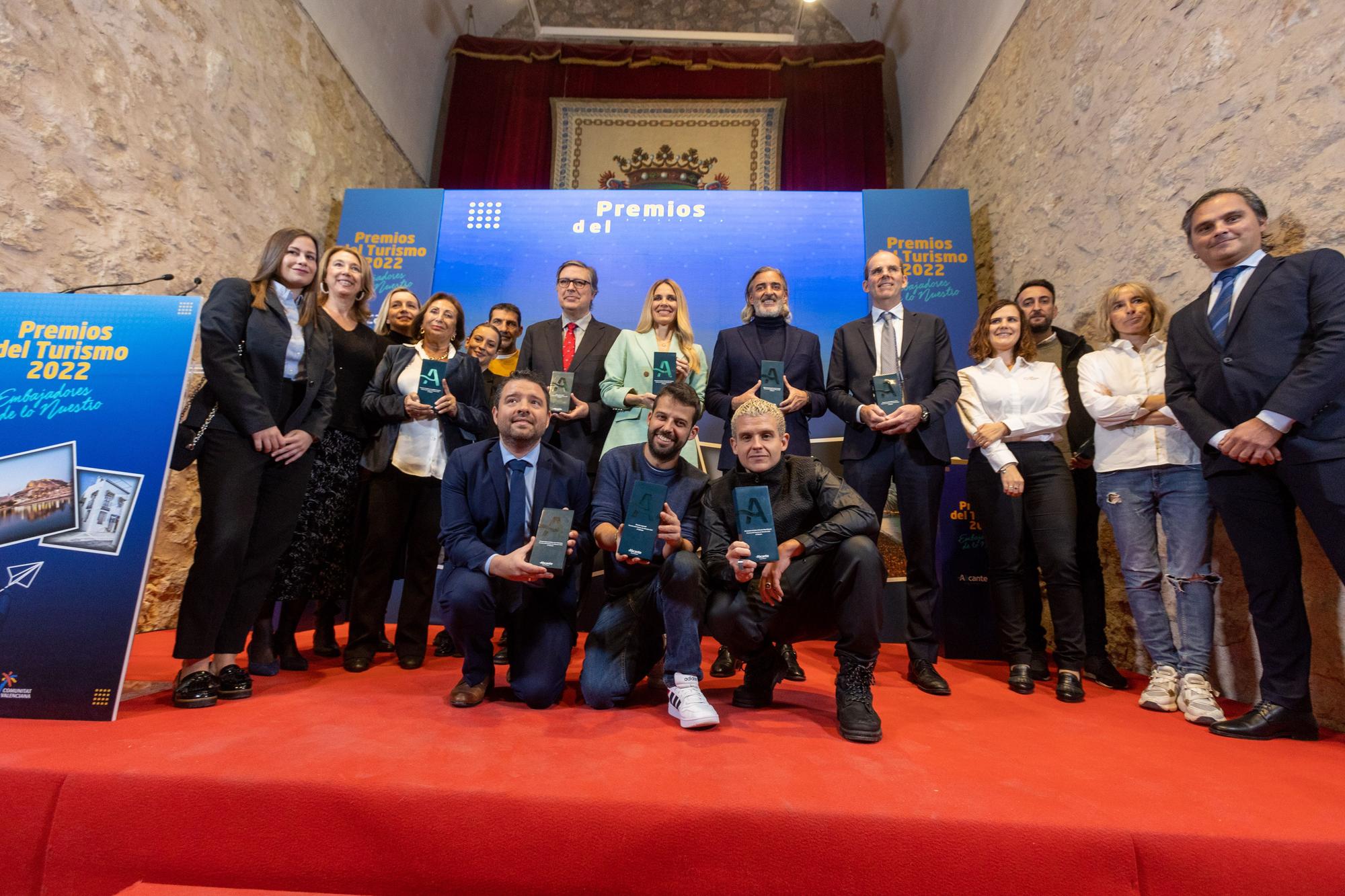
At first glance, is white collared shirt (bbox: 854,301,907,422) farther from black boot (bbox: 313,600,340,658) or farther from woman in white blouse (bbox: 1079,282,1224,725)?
black boot (bbox: 313,600,340,658)

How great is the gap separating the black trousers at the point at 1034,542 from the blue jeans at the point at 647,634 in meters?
1.37

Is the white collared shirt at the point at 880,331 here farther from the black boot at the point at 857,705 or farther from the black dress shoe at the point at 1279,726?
the black dress shoe at the point at 1279,726

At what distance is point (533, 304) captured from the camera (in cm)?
473

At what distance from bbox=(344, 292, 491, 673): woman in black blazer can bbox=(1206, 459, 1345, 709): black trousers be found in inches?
111

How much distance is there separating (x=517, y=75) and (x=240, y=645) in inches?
265

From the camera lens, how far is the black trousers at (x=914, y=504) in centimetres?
266

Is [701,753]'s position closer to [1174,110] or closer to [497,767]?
[497,767]

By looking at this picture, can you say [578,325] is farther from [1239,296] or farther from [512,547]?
[1239,296]

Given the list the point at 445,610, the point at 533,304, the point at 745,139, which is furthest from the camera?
the point at 745,139

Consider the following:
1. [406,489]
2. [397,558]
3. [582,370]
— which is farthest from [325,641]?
[582,370]

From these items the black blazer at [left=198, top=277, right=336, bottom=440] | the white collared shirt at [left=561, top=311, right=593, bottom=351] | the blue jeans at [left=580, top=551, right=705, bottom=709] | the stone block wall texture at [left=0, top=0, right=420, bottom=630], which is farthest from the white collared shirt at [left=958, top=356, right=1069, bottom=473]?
the stone block wall texture at [left=0, top=0, right=420, bottom=630]

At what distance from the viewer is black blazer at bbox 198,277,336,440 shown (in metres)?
2.17

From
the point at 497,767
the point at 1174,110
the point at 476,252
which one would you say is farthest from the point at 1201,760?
the point at 476,252

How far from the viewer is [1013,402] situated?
2822 mm
